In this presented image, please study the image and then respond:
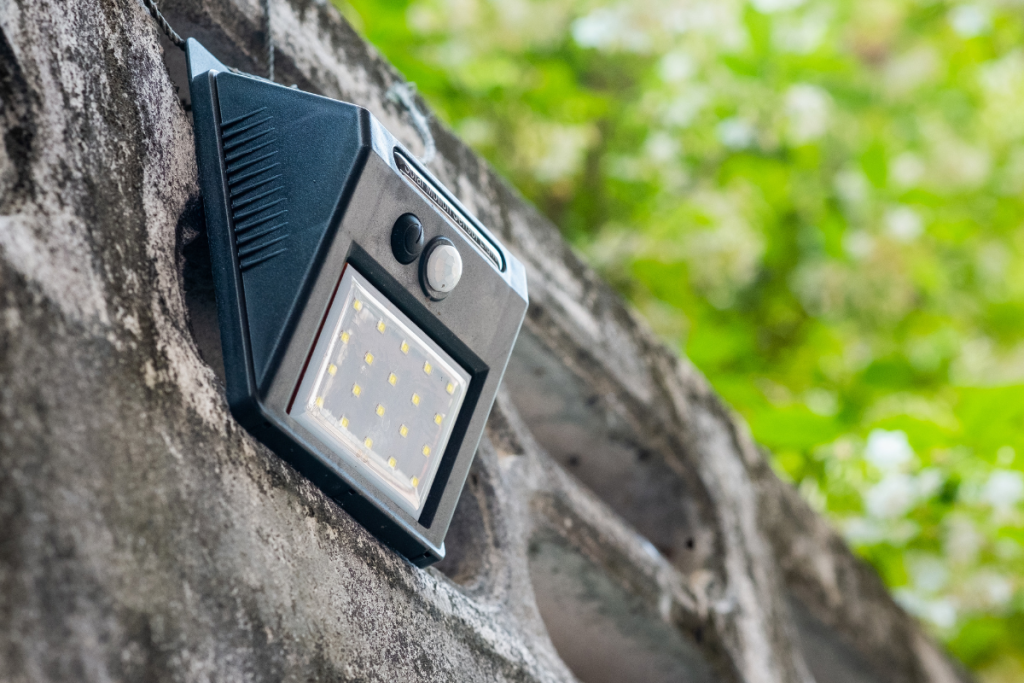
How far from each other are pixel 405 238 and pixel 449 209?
0.31 feet

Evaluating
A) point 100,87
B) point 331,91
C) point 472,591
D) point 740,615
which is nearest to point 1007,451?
point 740,615

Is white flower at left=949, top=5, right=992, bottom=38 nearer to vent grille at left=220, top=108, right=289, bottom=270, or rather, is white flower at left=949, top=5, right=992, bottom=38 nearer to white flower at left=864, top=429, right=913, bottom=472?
white flower at left=864, top=429, right=913, bottom=472

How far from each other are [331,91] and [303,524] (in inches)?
20.9

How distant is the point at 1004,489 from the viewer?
229 centimetres

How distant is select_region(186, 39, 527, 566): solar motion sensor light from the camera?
72 centimetres

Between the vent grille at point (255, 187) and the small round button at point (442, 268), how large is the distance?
0.12 metres

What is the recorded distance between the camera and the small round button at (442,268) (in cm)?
81

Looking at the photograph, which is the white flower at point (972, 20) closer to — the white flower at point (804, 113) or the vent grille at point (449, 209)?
the white flower at point (804, 113)

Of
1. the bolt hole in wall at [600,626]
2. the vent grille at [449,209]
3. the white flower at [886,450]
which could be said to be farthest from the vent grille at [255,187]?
the white flower at [886,450]

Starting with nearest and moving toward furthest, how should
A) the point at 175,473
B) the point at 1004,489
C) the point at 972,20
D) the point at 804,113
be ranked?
1. the point at 175,473
2. the point at 1004,489
3. the point at 804,113
4. the point at 972,20

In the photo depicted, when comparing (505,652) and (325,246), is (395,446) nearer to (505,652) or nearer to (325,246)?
(325,246)

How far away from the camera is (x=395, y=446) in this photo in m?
0.79

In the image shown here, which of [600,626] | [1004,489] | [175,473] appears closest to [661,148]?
[1004,489]

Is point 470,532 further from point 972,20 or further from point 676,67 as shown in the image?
point 972,20
